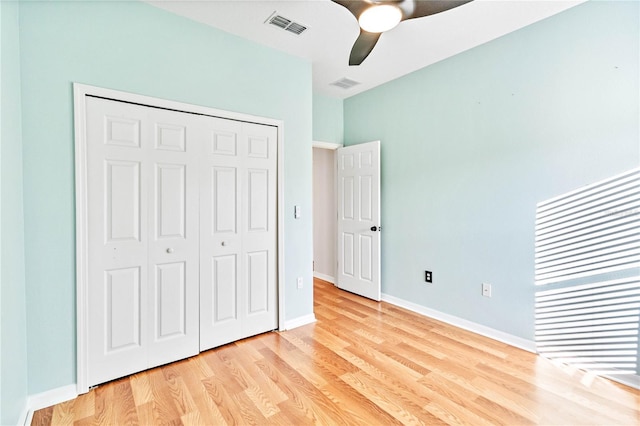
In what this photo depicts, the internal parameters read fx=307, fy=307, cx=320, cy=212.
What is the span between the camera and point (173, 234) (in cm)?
235

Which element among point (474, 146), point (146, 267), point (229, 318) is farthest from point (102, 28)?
point (474, 146)

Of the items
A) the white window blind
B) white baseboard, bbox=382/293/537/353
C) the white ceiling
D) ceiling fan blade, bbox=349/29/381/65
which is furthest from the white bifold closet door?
the white window blind

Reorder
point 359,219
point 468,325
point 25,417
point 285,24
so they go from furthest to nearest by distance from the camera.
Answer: point 359,219 → point 468,325 → point 285,24 → point 25,417

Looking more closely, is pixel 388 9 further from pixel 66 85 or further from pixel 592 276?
pixel 592 276

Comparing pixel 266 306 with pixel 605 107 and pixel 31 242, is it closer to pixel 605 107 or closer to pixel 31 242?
pixel 31 242

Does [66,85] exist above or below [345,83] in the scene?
below

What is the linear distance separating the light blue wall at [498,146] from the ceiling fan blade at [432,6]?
1.42 m

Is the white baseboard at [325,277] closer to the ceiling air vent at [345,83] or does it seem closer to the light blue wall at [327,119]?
the light blue wall at [327,119]

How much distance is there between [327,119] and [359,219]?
1.43 meters

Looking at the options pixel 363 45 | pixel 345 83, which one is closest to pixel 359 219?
pixel 345 83

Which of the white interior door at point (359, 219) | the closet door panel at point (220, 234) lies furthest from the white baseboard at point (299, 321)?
the white interior door at point (359, 219)

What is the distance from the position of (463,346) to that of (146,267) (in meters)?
2.63

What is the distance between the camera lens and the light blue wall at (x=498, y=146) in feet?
7.18

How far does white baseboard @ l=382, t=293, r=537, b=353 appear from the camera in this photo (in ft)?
8.51
